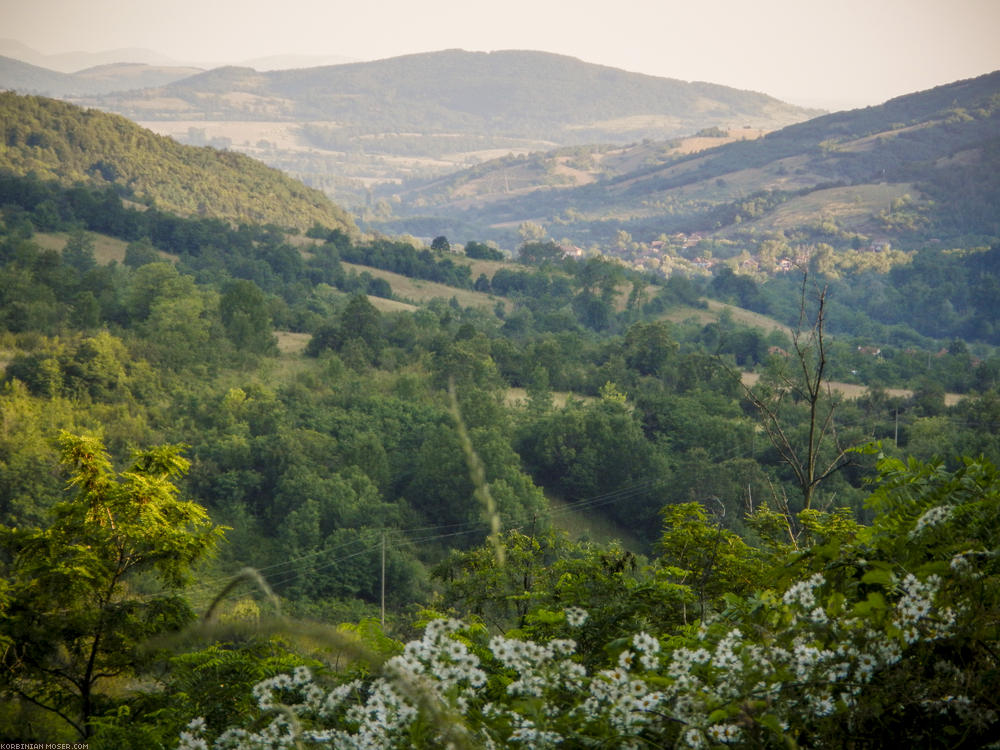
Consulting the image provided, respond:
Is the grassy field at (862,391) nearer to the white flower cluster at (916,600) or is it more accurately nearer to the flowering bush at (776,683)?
the flowering bush at (776,683)

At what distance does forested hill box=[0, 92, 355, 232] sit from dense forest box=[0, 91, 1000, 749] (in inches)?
316

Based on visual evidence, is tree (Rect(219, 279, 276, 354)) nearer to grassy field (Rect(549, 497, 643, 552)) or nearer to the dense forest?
the dense forest

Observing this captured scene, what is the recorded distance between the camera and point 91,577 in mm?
7922

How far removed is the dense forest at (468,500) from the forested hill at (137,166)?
26.3 ft

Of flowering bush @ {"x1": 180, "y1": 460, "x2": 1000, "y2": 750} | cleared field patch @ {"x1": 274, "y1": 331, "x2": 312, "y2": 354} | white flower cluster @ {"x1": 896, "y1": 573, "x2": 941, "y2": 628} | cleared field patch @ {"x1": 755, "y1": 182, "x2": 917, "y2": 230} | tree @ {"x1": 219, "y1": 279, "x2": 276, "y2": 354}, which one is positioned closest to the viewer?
flowering bush @ {"x1": 180, "y1": 460, "x2": 1000, "y2": 750}

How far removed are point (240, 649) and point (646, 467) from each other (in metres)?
30.9

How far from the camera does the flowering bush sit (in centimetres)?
334

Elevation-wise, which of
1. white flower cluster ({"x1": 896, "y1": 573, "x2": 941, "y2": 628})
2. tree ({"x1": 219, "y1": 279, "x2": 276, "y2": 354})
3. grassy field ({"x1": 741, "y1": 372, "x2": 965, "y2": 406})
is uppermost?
white flower cluster ({"x1": 896, "y1": 573, "x2": 941, "y2": 628})

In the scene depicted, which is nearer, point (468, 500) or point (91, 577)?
point (91, 577)

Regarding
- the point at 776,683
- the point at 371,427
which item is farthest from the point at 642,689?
the point at 371,427

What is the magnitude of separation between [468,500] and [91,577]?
24843 millimetres

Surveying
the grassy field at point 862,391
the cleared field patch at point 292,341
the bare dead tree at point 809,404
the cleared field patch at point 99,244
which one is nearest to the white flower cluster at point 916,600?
the bare dead tree at point 809,404

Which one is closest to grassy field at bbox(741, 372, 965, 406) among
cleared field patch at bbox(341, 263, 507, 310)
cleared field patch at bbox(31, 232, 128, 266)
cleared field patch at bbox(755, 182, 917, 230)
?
cleared field patch at bbox(341, 263, 507, 310)

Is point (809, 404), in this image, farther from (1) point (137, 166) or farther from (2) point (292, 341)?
(1) point (137, 166)
